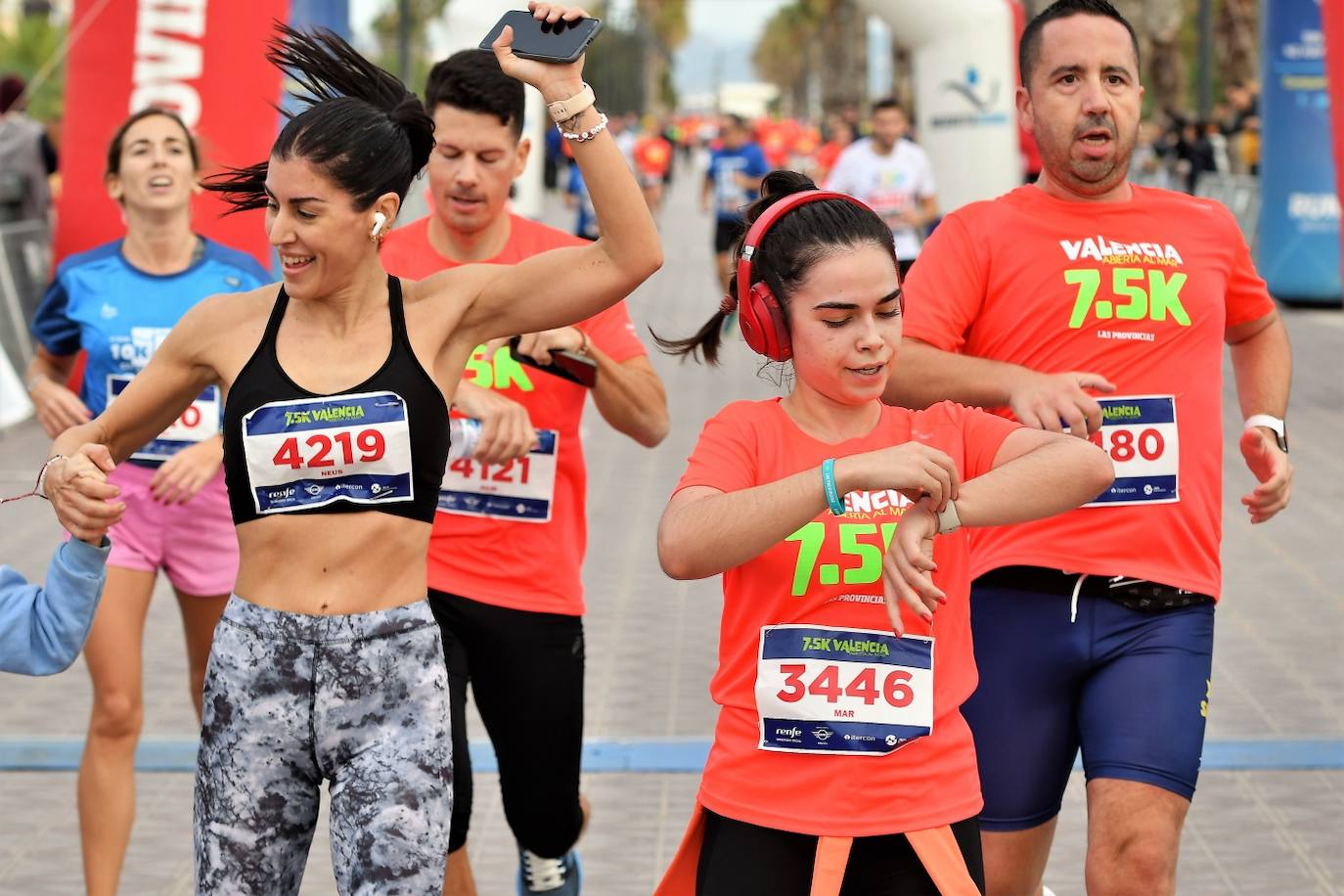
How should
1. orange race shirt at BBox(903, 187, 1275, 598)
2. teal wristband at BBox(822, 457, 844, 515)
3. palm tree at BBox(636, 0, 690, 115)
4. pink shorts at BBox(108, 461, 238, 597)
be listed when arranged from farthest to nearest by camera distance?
palm tree at BBox(636, 0, 690, 115) < pink shorts at BBox(108, 461, 238, 597) < orange race shirt at BBox(903, 187, 1275, 598) < teal wristband at BBox(822, 457, 844, 515)

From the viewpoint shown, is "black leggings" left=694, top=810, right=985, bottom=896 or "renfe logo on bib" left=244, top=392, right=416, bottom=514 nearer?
"black leggings" left=694, top=810, right=985, bottom=896

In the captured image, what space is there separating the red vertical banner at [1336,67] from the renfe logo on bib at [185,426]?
18.6 feet

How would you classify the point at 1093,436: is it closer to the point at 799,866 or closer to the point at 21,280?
the point at 799,866

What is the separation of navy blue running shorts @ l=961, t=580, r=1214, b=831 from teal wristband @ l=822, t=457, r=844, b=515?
1.10m

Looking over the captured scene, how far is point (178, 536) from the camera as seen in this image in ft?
16.1

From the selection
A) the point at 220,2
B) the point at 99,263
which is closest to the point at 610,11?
the point at 220,2

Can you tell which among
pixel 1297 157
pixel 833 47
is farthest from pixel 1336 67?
pixel 833 47

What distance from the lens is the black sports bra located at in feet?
10.3

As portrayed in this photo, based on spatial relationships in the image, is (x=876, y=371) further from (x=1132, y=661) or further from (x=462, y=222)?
(x=462, y=222)

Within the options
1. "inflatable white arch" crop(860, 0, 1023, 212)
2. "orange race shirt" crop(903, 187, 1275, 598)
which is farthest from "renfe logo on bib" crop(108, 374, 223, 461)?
"inflatable white arch" crop(860, 0, 1023, 212)

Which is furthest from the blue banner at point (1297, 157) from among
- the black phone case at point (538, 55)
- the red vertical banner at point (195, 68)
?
the black phone case at point (538, 55)

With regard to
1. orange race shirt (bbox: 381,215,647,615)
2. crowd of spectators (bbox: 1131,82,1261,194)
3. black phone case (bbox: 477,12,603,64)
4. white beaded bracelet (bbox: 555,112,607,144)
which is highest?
black phone case (bbox: 477,12,603,64)

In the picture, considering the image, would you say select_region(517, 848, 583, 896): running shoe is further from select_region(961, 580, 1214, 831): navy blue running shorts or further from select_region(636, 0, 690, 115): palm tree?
select_region(636, 0, 690, 115): palm tree

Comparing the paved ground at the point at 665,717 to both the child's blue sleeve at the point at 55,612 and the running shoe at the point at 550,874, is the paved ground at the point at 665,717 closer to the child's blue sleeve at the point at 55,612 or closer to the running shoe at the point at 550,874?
the running shoe at the point at 550,874
